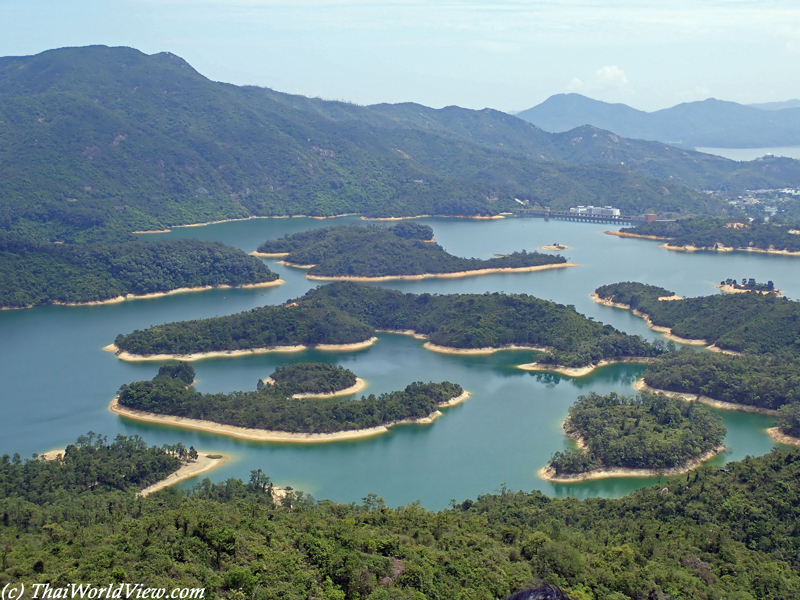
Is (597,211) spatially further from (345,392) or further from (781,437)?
(781,437)

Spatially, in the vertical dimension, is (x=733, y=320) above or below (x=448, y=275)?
above

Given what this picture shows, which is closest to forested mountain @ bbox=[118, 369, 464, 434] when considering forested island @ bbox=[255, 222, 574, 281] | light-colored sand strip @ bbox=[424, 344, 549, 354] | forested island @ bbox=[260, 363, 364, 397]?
Result: forested island @ bbox=[260, 363, 364, 397]

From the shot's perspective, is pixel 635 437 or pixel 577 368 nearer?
pixel 635 437

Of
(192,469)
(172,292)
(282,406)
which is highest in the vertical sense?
(172,292)

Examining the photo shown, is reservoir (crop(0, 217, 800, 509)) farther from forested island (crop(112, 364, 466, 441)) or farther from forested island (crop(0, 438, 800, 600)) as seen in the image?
forested island (crop(0, 438, 800, 600))

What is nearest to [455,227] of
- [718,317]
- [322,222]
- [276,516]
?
[322,222]

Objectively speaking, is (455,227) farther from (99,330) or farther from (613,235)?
(99,330)

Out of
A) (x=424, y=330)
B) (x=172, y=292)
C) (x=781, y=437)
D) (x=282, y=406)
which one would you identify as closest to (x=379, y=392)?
(x=282, y=406)
